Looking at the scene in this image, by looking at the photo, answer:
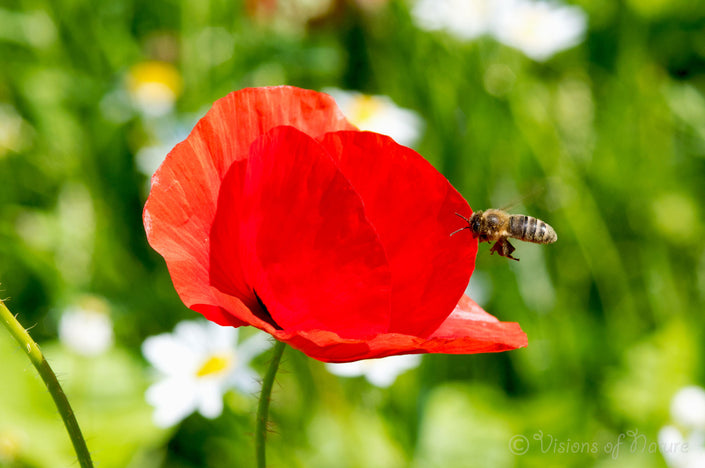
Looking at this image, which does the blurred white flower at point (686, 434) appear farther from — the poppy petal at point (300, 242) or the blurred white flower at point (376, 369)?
the poppy petal at point (300, 242)

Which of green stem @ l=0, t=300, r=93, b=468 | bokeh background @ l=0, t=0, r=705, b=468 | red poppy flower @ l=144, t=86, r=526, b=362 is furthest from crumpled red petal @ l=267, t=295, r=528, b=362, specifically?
bokeh background @ l=0, t=0, r=705, b=468

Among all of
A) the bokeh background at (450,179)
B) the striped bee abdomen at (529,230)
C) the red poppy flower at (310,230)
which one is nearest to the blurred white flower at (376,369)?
the bokeh background at (450,179)

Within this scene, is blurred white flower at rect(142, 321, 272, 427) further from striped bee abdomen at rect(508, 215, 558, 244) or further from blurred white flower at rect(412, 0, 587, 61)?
blurred white flower at rect(412, 0, 587, 61)

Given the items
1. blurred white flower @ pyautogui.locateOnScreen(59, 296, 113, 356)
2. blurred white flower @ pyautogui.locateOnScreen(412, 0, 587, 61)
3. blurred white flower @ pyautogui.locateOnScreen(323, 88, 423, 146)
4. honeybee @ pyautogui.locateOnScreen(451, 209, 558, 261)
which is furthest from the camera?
blurred white flower @ pyautogui.locateOnScreen(412, 0, 587, 61)

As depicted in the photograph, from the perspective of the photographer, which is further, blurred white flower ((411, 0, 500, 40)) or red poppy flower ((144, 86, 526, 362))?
blurred white flower ((411, 0, 500, 40))

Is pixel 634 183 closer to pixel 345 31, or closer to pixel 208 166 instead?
pixel 345 31

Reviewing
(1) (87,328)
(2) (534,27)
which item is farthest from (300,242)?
(2) (534,27)
